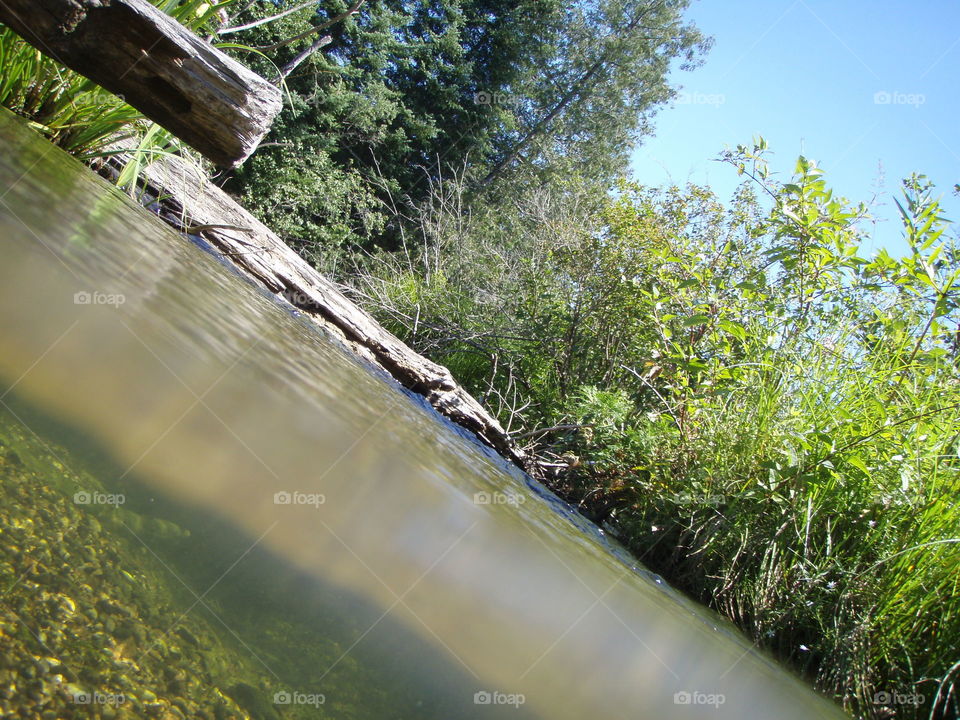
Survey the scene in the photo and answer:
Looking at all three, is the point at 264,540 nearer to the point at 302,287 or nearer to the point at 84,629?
the point at 84,629

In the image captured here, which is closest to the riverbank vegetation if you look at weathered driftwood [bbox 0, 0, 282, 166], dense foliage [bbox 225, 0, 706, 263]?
weathered driftwood [bbox 0, 0, 282, 166]

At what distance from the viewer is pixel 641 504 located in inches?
181

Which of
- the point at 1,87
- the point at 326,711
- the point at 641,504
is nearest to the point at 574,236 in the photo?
the point at 641,504

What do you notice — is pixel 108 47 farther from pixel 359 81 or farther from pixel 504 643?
pixel 359 81

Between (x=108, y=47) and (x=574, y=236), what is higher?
(x=574, y=236)

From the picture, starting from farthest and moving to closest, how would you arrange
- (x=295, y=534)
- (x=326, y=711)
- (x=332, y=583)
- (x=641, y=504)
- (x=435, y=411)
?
(x=435, y=411) → (x=641, y=504) → (x=295, y=534) → (x=332, y=583) → (x=326, y=711)

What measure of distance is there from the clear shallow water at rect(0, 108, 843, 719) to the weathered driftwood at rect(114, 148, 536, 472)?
1922 mm

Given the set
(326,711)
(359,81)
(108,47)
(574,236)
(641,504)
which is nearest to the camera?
(326,711)

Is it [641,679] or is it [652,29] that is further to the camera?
[652,29]

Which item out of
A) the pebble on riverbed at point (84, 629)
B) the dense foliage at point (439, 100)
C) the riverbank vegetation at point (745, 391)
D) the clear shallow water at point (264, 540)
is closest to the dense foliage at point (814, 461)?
the riverbank vegetation at point (745, 391)

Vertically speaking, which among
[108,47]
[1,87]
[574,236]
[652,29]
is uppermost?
[652,29]

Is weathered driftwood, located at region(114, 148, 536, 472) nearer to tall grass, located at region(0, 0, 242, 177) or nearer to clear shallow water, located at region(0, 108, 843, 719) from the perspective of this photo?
tall grass, located at region(0, 0, 242, 177)

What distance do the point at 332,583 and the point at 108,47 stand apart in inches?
92.6

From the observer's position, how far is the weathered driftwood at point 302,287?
5.18m
